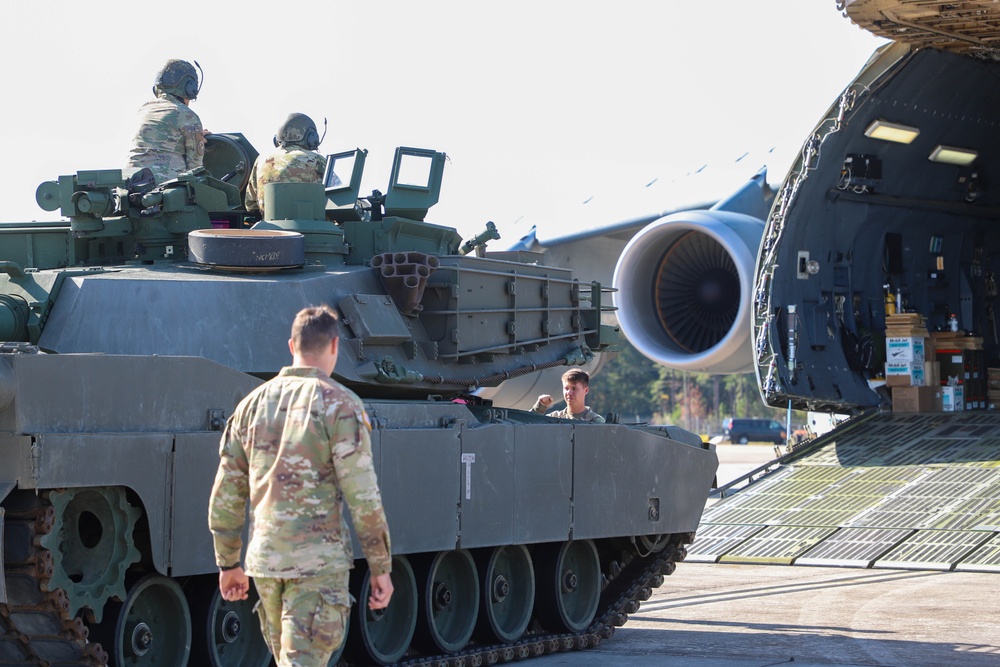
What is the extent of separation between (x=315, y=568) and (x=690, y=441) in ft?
22.5

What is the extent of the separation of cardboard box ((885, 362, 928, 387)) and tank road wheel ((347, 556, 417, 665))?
11.0m

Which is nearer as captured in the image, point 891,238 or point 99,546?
point 99,546

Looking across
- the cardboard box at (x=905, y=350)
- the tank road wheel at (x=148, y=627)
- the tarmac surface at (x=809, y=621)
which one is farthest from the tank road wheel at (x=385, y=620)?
the cardboard box at (x=905, y=350)

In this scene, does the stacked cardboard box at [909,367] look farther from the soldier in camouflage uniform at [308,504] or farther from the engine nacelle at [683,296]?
the soldier in camouflage uniform at [308,504]

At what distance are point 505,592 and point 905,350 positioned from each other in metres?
10.1

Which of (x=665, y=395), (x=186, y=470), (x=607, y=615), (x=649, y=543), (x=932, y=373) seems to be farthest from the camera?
(x=665, y=395)

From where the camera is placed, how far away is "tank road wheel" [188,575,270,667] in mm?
8641

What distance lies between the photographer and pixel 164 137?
11.2 m

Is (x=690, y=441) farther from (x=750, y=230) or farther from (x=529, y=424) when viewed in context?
(x=750, y=230)

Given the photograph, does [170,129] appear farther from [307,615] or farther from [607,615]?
[307,615]

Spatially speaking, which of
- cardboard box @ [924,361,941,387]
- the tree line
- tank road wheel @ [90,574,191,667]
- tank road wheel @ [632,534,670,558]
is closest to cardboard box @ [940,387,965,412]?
cardboard box @ [924,361,941,387]

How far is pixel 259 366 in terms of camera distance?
31.3ft

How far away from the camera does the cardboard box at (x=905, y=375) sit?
1950 cm

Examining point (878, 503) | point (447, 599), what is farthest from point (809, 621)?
point (878, 503)
